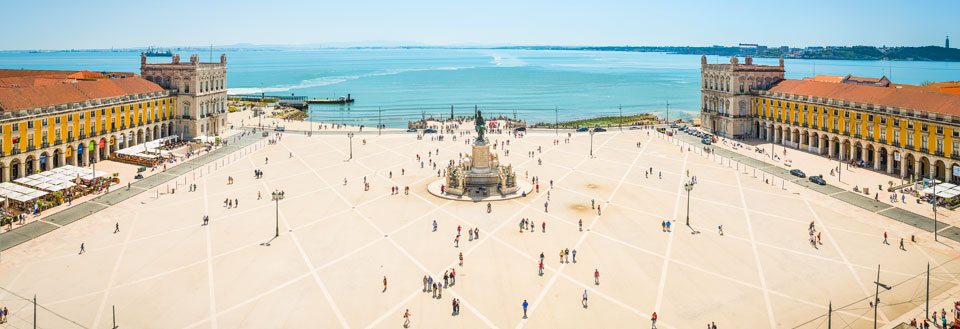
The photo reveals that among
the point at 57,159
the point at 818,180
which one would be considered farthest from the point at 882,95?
the point at 57,159

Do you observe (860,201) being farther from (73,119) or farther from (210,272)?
(73,119)

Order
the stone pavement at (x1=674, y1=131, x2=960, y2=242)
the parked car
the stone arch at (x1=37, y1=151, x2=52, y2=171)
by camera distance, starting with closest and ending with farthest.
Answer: the stone pavement at (x1=674, y1=131, x2=960, y2=242) < the parked car < the stone arch at (x1=37, y1=151, x2=52, y2=171)

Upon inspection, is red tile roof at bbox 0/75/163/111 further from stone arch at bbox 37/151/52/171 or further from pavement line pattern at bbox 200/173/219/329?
pavement line pattern at bbox 200/173/219/329

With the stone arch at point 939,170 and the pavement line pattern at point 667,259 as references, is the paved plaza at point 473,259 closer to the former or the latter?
the pavement line pattern at point 667,259

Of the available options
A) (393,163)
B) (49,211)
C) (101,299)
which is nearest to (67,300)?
(101,299)

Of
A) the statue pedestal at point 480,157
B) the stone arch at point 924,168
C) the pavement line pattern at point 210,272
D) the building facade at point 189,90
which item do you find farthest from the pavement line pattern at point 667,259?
the building facade at point 189,90

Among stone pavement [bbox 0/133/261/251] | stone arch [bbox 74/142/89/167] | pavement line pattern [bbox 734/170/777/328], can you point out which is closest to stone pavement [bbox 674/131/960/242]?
pavement line pattern [bbox 734/170/777/328]

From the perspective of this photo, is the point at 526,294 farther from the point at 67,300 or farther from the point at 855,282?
the point at 67,300
